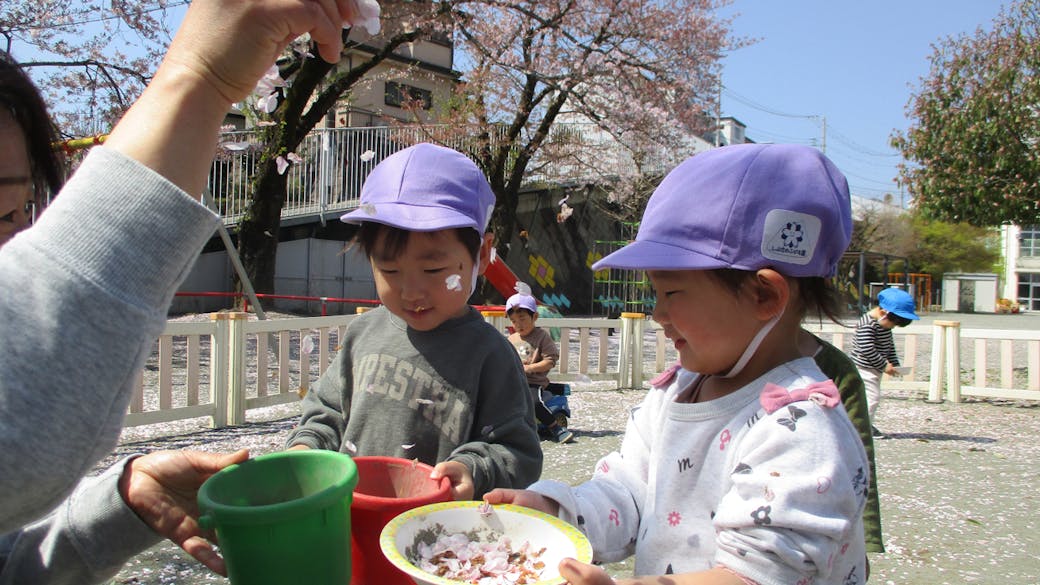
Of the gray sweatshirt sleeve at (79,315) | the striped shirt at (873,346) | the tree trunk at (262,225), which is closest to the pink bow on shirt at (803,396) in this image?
the gray sweatshirt sleeve at (79,315)

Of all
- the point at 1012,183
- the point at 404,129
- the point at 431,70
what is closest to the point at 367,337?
the point at 1012,183

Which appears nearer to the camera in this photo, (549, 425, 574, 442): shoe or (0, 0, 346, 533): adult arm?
(0, 0, 346, 533): adult arm

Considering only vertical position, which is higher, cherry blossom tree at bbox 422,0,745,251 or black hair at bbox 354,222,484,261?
cherry blossom tree at bbox 422,0,745,251

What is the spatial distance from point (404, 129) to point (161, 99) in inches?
640

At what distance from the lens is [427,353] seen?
1.85 meters

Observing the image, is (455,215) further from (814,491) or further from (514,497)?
(814,491)

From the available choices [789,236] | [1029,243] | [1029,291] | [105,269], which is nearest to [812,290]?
[789,236]

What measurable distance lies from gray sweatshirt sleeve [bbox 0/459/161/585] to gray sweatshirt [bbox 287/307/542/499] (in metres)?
0.59

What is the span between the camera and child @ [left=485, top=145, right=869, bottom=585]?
1.16 m

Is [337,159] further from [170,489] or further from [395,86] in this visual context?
[170,489]

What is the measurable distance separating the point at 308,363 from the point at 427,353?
210 inches

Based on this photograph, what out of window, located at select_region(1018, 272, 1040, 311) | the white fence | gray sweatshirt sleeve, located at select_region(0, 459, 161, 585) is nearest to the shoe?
the white fence

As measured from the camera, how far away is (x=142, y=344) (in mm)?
654

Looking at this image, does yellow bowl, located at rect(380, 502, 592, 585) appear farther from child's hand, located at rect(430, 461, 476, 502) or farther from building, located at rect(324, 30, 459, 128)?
building, located at rect(324, 30, 459, 128)
